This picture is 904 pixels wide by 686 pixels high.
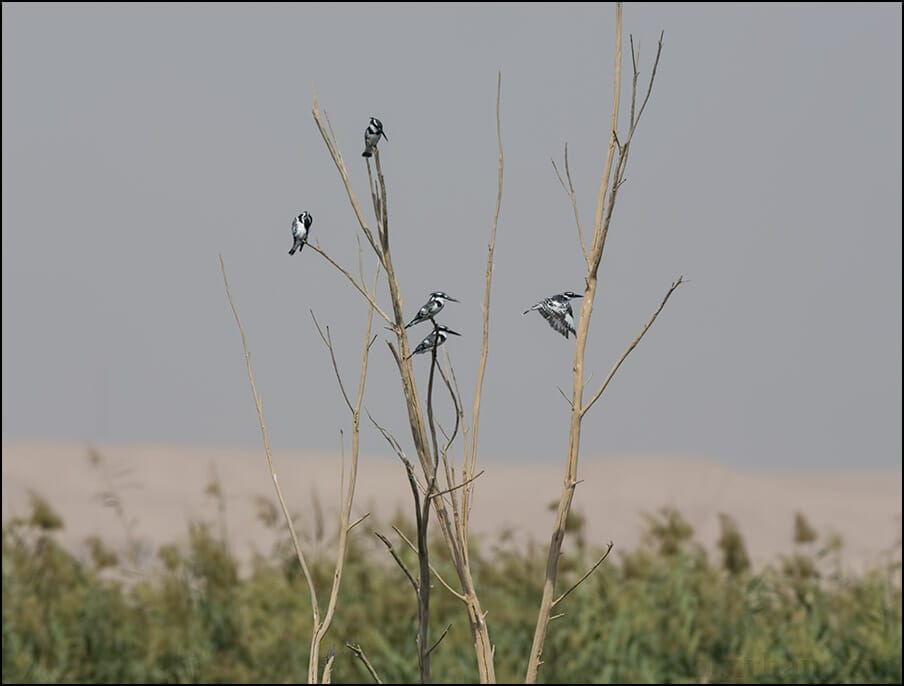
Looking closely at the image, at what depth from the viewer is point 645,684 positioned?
537 cm

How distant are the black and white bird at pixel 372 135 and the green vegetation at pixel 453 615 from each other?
11.2 feet

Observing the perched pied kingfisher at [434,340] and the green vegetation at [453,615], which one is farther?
the green vegetation at [453,615]

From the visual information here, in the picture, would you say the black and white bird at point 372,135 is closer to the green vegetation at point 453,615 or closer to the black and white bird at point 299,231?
the black and white bird at point 299,231

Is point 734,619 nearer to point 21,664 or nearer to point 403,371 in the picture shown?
point 21,664

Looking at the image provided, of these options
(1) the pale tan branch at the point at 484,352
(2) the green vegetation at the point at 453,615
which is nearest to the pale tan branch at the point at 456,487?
(1) the pale tan branch at the point at 484,352

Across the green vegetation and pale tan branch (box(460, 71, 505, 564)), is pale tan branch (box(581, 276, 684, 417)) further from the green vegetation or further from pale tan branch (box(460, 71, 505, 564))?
the green vegetation

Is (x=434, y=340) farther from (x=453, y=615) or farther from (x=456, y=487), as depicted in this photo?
(x=453, y=615)

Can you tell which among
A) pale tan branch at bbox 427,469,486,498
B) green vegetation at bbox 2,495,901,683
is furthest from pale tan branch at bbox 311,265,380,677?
green vegetation at bbox 2,495,901,683

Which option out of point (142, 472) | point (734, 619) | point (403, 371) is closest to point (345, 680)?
point (734, 619)

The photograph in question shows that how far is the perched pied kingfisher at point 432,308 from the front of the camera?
75.8 inches

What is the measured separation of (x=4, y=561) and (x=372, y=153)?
5424mm

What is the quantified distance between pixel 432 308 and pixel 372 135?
0.27m

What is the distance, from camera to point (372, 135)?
1.99 m

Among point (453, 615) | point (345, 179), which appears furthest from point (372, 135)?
point (453, 615)
